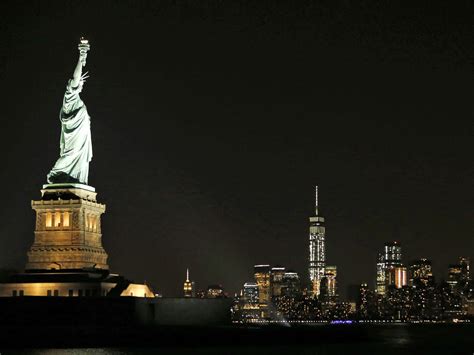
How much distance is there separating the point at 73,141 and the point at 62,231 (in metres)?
6.04

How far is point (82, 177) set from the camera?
72.8 m

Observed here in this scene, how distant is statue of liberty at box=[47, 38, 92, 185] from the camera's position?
72.6 metres

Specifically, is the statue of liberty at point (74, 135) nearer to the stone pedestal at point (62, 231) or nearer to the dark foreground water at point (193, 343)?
the stone pedestal at point (62, 231)

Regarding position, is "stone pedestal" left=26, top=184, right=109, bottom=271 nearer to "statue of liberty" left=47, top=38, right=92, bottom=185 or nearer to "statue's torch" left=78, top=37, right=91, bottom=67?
"statue of liberty" left=47, top=38, right=92, bottom=185

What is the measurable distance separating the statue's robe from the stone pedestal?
4.05ft

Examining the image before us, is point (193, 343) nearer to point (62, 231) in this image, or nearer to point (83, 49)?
point (62, 231)

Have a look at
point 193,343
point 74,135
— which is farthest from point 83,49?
point 193,343

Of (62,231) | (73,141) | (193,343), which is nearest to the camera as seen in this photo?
(193,343)

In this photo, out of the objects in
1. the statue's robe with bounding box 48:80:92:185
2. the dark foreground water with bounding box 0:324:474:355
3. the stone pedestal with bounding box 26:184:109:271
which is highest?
the statue's robe with bounding box 48:80:92:185

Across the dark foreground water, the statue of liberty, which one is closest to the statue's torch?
the statue of liberty

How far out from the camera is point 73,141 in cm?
7288

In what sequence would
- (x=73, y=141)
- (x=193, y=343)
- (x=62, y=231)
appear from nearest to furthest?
(x=193, y=343)
(x=62, y=231)
(x=73, y=141)

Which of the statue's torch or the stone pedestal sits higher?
the statue's torch

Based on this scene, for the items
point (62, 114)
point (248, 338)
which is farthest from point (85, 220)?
point (248, 338)
